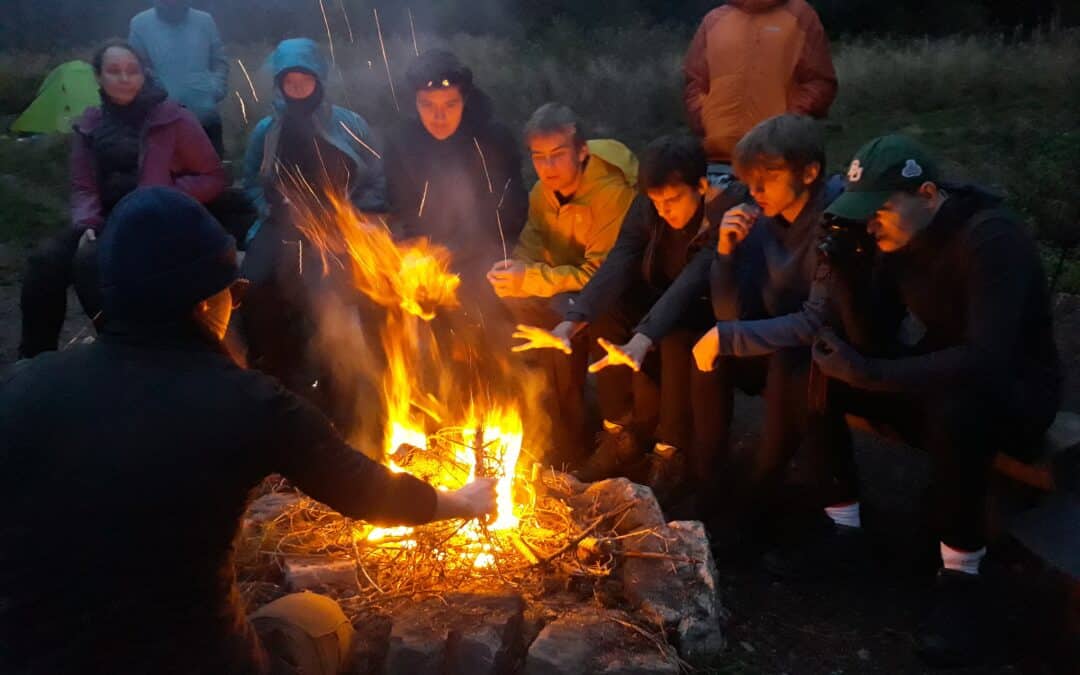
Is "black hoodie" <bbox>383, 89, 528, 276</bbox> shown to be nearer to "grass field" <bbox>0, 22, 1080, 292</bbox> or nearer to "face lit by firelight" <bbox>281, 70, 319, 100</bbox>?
"face lit by firelight" <bbox>281, 70, 319, 100</bbox>

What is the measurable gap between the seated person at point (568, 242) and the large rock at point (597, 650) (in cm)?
A: 190

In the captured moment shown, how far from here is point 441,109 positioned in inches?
207

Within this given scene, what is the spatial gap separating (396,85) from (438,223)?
10.8m

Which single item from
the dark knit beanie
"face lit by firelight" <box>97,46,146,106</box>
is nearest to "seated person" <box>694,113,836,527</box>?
the dark knit beanie

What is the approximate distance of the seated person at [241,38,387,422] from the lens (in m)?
5.58

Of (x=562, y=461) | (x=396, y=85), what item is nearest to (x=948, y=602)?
(x=562, y=461)

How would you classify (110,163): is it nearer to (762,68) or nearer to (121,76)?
(121,76)

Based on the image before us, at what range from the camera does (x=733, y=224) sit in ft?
13.7

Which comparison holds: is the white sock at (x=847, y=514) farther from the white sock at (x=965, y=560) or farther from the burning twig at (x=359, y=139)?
the burning twig at (x=359, y=139)

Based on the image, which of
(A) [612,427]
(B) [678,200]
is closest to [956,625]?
(A) [612,427]

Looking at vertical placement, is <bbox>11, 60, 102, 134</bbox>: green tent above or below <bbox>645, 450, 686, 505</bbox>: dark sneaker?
above

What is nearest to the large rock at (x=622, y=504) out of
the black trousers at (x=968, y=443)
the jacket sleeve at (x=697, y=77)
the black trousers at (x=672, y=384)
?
the black trousers at (x=672, y=384)

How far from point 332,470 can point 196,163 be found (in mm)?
3897

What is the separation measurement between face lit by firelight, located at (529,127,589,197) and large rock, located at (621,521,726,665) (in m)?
1.97
